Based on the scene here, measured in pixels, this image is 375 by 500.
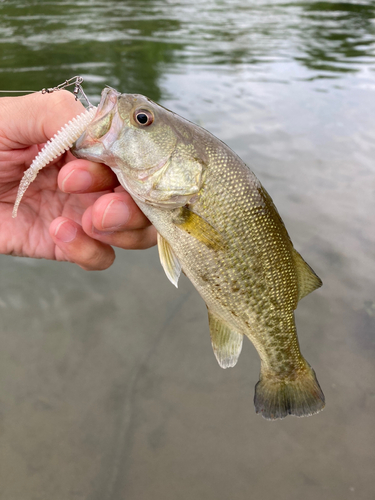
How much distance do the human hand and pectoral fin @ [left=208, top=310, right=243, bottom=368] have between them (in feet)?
2.57

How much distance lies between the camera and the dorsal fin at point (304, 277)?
7.17 ft

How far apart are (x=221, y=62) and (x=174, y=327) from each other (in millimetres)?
9403

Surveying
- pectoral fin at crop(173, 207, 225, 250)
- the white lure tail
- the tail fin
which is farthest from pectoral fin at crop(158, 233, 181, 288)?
the tail fin

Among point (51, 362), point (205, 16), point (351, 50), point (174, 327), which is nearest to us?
point (51, 362)

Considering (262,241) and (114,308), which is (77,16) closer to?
(114,308)

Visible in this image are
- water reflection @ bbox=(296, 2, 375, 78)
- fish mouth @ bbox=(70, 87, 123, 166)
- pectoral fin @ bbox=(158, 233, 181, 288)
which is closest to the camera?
fish mouth @ bbox=(70, 87, 123, 166)

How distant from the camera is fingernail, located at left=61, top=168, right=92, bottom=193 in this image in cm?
198

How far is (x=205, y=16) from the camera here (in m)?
16.0

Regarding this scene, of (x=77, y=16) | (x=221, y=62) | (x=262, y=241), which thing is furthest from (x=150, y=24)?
(x=262, y=241)

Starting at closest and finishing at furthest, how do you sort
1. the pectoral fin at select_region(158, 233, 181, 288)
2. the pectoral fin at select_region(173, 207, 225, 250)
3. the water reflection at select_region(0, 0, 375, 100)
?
the pectoral fin at select_region(173, 207, 225, 250), the pectoral fin at select_region(158, 233, 181, 288), the water reflection at select_region(0, 0, 375, 100)

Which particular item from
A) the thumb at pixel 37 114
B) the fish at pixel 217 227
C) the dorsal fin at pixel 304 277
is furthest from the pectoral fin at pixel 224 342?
the thumb at pixel 37 114

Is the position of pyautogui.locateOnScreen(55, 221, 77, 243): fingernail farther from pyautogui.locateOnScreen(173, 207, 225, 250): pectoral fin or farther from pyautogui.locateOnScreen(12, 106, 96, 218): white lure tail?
pyautogui.locateOnScreen(173, 207, 225, 250): pectoral fin

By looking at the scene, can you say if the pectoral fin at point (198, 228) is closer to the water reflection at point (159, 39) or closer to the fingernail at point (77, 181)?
the fingernail at point (77, 181)

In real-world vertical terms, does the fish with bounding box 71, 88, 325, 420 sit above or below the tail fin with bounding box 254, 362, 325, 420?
above
